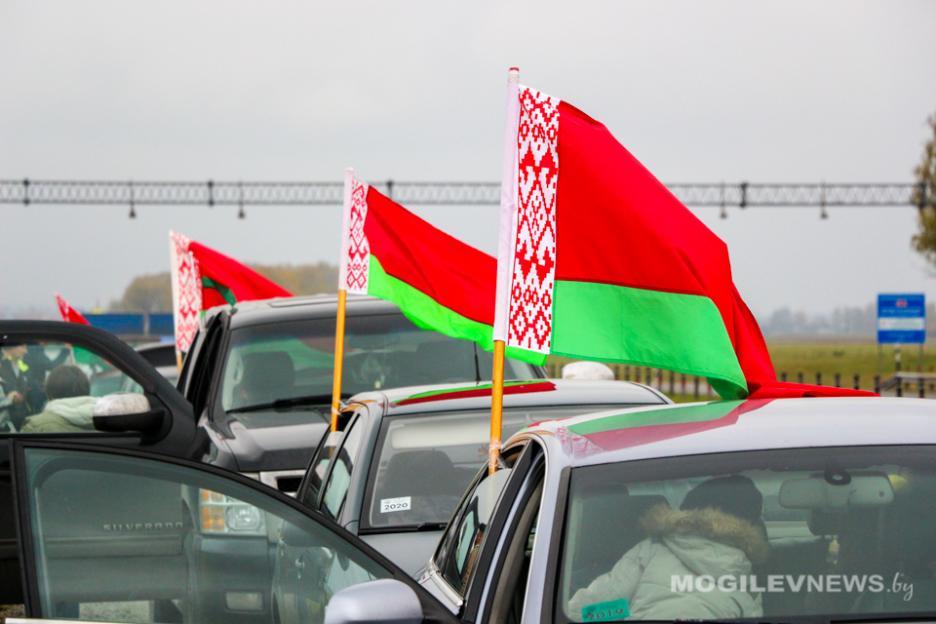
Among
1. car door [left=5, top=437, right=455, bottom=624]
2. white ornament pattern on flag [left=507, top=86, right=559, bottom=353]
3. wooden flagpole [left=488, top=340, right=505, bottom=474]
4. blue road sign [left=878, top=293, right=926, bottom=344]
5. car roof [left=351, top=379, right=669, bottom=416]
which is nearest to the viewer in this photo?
car door [left=5, top=437, right=455, bottom=624]

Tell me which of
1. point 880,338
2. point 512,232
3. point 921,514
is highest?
point 512,232

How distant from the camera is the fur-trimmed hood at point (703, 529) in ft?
12.6

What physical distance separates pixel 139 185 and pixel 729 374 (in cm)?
7675

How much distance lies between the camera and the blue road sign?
A: 4494 centimetres

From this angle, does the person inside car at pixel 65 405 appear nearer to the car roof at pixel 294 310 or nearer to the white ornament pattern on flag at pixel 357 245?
the white ornament pattern on flag at pixel 357 245

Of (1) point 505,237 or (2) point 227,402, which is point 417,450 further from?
(2) point 227,402

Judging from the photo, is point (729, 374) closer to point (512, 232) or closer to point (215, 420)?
point (512, 232)

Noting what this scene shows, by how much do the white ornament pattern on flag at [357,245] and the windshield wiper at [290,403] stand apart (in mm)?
703

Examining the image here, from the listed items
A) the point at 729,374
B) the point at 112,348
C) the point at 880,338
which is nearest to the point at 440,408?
the point at 729,374

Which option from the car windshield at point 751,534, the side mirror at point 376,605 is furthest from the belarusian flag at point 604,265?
the side mirror at point 376,605

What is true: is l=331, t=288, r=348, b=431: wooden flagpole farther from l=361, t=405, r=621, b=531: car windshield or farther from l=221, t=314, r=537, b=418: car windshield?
l=361, t=405, r=621, b=531: car windshield

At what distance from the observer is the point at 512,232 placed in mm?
6871

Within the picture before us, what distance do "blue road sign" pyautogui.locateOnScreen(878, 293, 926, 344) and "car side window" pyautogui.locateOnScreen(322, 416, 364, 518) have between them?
3934 centimetres

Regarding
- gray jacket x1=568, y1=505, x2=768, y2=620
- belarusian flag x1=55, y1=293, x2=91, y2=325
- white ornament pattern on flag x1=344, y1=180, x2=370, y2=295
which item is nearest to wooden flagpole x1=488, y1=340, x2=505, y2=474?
gray jacket x1=568, y1=505, x2=768, y2=620
